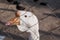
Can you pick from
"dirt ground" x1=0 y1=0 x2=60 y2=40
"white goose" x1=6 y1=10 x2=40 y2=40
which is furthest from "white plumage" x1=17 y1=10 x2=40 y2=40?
"dirt ground" x1=0 y1=0 x2=60 y2=40

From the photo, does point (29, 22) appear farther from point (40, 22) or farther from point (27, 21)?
point (40, 22)

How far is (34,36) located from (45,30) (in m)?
0.54

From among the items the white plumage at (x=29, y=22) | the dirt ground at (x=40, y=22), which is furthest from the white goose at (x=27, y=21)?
the dirt ground at (x=40, y=22)

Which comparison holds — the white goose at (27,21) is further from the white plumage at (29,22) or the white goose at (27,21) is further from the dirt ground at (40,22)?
the dirt ground at (40,22)

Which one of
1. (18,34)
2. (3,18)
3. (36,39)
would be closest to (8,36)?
(18,34)

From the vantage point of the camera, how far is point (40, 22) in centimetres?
262

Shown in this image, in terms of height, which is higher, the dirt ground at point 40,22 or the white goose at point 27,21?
the white goose at point 27,21

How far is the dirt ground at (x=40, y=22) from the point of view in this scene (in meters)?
2.37

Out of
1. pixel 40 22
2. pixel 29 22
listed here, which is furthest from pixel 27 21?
pixel 40 22

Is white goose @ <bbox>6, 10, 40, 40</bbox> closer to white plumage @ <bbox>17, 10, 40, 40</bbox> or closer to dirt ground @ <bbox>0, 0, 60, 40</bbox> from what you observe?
white plumage @ <bbox>17, 10, 40, 40</bbox>

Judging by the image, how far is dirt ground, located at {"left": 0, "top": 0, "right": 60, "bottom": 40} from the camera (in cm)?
237

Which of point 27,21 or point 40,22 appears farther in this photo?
point 40,22

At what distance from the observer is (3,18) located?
2684 mm

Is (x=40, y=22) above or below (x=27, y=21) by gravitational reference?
below
